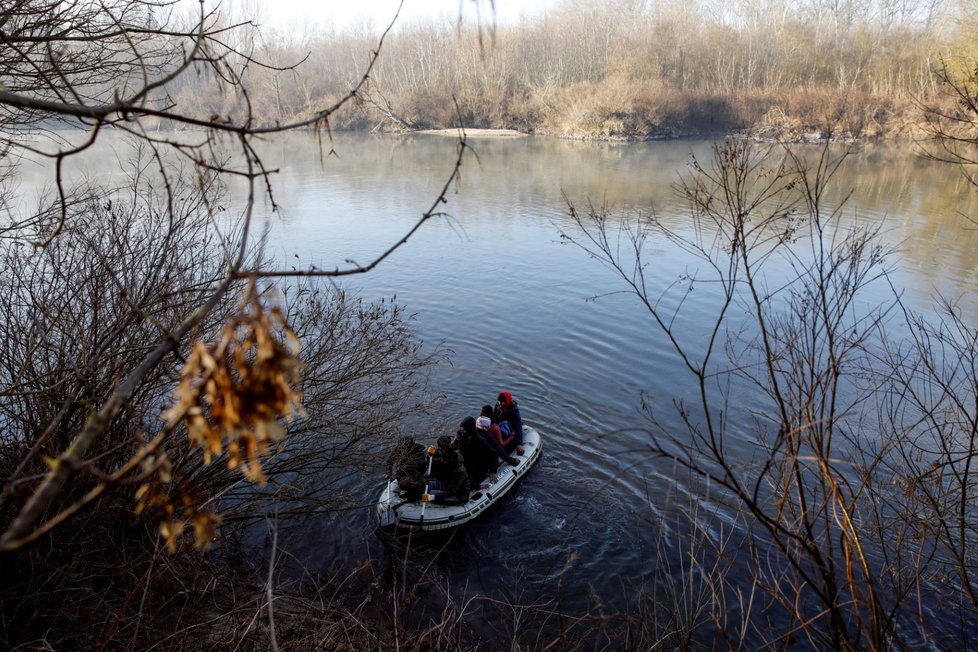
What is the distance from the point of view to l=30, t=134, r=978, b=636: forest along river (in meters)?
8.59

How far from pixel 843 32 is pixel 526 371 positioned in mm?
56485

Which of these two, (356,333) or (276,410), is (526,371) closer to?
(356,333)

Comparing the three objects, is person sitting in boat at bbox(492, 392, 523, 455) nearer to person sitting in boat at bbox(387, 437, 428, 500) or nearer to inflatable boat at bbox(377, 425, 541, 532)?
inflatable boat at bbox(377, 425, 541, 532)

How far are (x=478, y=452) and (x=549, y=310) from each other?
24.8ft

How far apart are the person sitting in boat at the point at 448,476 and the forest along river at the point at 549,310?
1.86ft

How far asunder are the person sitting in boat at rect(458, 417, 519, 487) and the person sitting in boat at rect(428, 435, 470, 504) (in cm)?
40

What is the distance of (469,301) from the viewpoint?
674 inches

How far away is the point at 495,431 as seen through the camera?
10.0 m

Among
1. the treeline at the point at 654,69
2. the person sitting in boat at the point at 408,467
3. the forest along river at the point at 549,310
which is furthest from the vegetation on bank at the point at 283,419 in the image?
the treeline at the point at 654,69

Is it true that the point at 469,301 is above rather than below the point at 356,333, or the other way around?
below

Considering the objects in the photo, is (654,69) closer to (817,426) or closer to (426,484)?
(426,484)

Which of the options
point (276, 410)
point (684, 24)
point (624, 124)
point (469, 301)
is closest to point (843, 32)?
point (684, 24)

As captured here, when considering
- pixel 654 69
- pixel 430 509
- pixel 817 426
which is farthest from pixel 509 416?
pixel 654 69

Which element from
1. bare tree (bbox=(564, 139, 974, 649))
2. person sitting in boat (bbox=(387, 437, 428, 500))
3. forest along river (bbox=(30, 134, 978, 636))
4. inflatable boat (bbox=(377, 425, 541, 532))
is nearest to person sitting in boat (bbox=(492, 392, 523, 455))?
forest along river (bbox=(30, 134, 978, 636))
